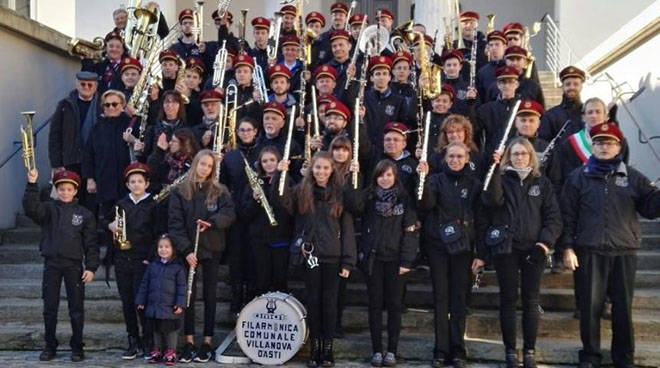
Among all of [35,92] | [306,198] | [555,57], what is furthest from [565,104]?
[555,57]

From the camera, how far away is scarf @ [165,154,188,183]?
28.1 ft

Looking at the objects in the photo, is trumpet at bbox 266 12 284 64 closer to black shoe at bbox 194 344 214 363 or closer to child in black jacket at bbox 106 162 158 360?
child in black jacket at bbox 106 162 158 360

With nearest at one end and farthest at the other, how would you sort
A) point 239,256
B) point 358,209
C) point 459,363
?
1. point 459,363
2. point 358,209
3. point 239,256

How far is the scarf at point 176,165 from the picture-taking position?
858 centimetres

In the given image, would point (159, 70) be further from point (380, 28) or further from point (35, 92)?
→ point (380, 28)

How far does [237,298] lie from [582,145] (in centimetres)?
349

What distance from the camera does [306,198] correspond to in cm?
770

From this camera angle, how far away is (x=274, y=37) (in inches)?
452

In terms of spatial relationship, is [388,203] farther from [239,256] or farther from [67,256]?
[67,256]

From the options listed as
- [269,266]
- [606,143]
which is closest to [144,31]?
[269,266]

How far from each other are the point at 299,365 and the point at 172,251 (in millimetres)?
1457

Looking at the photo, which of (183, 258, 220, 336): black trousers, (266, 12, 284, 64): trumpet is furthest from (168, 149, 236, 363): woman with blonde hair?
(266, 12, 284, 64): trumpet

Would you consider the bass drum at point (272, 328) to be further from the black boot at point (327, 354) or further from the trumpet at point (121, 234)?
the trumpet at point (121, 234)

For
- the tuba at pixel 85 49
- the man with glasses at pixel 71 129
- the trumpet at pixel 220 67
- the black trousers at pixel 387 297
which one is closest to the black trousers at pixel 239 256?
the black trousers at pixel 387 297
